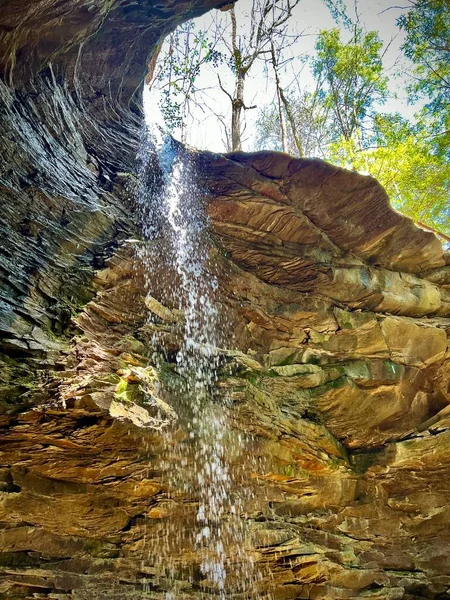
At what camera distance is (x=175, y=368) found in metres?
7.14

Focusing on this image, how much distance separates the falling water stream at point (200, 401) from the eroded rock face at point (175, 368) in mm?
154

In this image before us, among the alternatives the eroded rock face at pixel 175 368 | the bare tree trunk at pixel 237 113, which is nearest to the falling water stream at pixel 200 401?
the eroded rock face at pixel 175 368

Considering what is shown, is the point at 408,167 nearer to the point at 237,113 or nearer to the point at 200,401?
the point at 237,113

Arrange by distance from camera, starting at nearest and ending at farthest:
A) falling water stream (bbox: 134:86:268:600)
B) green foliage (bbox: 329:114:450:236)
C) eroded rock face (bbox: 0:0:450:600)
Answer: eroded rock face (bbox: 0:0:450:600) < falling water stream (bbox: 134:86:268:600) < green foliage (bbox: 329:114:450:236)

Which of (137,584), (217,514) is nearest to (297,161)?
(217,514)

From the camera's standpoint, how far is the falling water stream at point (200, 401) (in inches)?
249

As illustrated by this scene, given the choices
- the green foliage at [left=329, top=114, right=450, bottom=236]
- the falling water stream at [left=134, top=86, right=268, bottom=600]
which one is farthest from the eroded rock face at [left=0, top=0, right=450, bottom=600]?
the green foliage at [left=329, top=114, right=450, bottom=236]

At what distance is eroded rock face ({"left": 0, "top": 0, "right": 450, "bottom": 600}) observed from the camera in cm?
538

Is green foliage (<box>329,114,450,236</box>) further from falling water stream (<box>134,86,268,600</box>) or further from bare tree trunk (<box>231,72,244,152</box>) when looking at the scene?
falling water stream (<box>134,86,268,600</box>)

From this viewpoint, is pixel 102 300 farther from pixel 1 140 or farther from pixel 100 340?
pixel 1 140

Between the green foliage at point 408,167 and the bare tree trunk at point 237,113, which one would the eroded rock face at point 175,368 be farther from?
the green foliage at point 408,167

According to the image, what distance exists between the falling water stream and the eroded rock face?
15 cm

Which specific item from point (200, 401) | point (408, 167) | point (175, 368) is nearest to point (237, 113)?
point (408, 167)

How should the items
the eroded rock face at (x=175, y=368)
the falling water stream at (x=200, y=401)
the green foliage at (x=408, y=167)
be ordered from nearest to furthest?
the eroded rock face at (x=175, y=368), the falling water stream at (x=200, y=401), the green foliage at (x=408, y=167)
